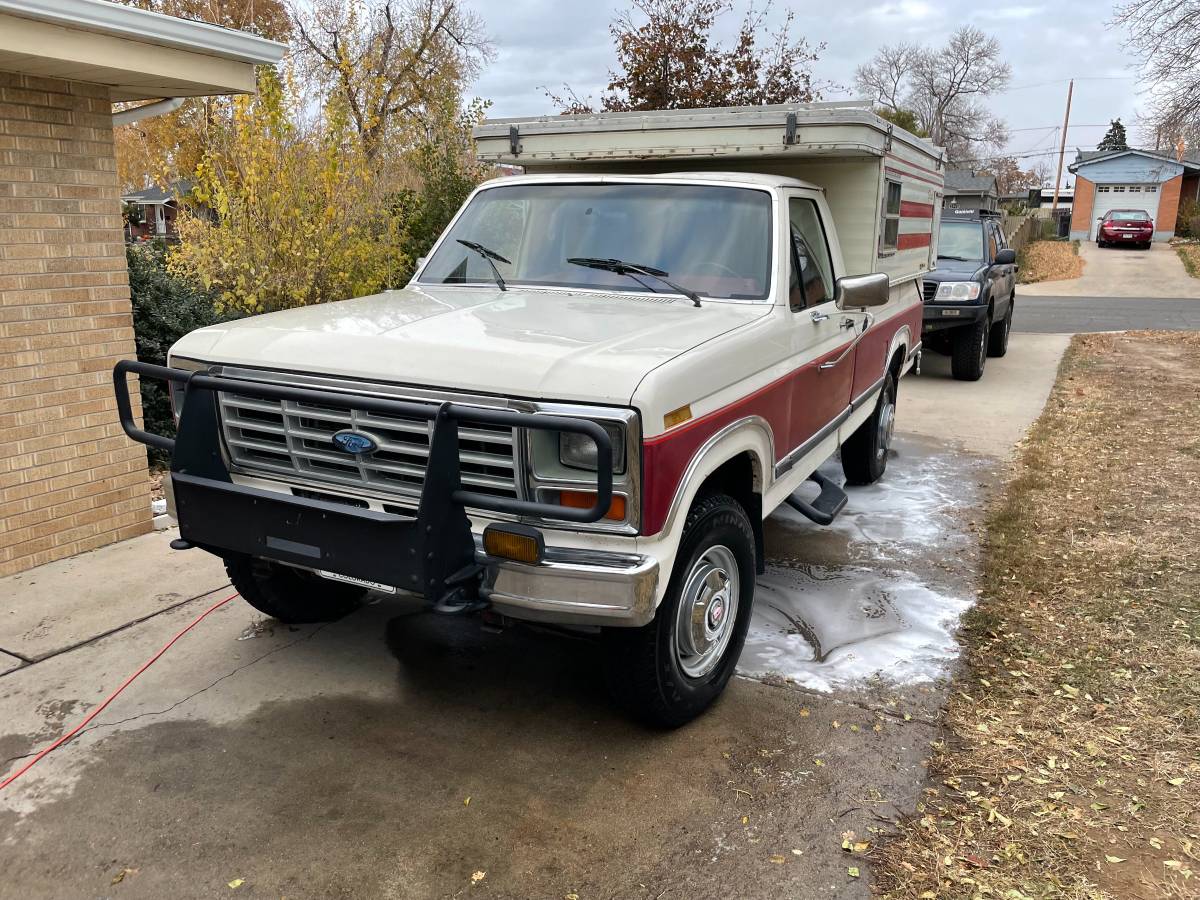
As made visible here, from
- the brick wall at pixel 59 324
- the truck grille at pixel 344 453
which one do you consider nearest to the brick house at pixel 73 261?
the brick wall at pixel 59 324

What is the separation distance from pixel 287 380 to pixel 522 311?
3.36ft

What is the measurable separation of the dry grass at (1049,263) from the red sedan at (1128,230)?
184cm

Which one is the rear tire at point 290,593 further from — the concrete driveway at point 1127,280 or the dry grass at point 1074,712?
the concrete driveway at point 1127,280

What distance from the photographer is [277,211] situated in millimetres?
9289

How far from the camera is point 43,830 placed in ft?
10.3

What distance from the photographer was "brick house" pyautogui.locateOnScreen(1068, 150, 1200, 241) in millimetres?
51156

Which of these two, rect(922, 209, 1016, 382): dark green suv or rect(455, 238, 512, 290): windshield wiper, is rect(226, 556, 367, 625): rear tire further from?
rect(922, 209, 1016, 382): dark green suv

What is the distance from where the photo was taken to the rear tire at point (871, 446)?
702cm

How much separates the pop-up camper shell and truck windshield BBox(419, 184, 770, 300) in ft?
2.55

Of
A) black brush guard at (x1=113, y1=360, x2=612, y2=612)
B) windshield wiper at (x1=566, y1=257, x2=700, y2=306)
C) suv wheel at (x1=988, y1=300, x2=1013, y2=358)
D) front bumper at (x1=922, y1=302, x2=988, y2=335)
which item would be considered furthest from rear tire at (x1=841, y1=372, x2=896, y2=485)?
suv wheel at (x1=988, y1=300, x2=1013, y2=358)

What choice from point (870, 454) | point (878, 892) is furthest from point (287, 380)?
point (870, 454)

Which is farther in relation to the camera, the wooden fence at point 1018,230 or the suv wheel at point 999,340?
the wooden fence at point 1018,230

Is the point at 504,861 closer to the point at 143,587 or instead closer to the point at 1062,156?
the point at 143,587

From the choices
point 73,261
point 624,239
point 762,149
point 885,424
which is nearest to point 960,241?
point 885,424
